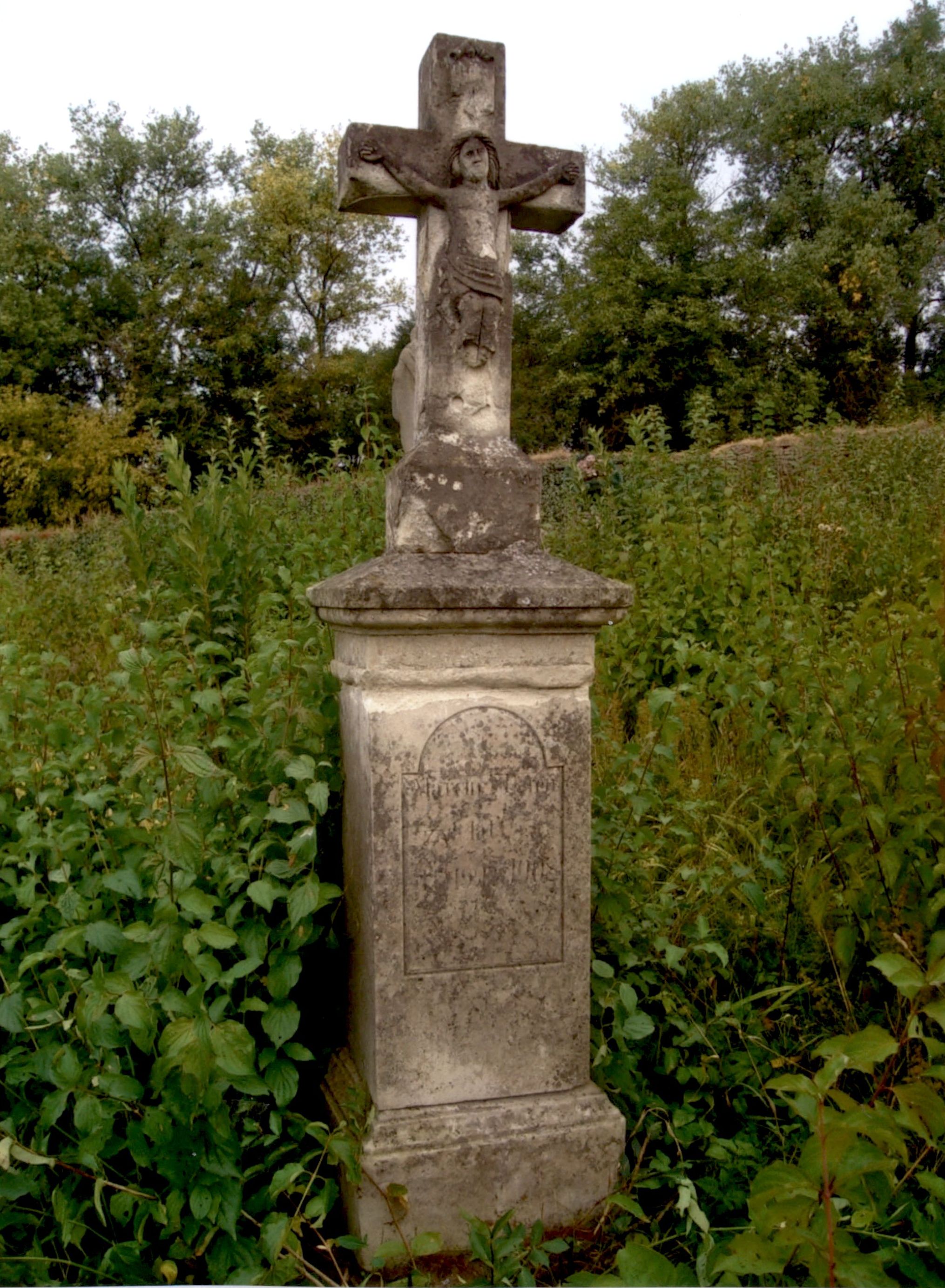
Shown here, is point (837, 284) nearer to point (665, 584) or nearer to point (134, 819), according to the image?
point (665, 584)

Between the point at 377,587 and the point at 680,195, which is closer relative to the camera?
the point at 377,587

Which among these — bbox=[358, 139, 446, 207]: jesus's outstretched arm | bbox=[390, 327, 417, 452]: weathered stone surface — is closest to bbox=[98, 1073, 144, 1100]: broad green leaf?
bbox=[390, 327, 417, 452]: weathered stone surface

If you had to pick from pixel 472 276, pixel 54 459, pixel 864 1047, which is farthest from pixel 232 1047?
pixel 54 459

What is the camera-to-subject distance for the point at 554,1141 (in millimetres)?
2244

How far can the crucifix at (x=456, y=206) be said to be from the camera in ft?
7.81

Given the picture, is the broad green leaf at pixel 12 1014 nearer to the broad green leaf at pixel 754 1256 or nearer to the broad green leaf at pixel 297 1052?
the broad green leaf at pixel 297 1052

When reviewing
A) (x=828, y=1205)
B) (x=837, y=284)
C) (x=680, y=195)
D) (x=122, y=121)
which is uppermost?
(x=122, y=121)

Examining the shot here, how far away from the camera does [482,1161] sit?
7.20ft

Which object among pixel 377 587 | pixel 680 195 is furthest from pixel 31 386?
pixel 377 587

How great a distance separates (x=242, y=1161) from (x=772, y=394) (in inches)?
810

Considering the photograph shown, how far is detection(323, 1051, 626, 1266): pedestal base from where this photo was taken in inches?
84.4

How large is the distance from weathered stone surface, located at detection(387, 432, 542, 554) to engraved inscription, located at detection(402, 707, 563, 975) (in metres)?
0.41

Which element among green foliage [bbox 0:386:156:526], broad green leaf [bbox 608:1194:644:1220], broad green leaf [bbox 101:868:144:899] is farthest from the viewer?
green foliage [bbox 0:386:156:526]

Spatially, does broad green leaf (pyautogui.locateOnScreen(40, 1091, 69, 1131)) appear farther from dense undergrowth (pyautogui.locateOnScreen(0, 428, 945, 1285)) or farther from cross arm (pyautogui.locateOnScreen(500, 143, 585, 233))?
cross arm (pyautogui.locateOnScreen(500, 143, 585, 233))
